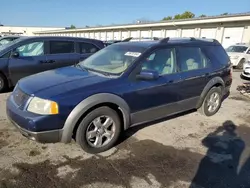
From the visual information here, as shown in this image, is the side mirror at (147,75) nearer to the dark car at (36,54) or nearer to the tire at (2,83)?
the dark car at (36,54)

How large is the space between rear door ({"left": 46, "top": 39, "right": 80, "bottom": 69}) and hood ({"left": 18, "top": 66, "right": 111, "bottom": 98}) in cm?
310

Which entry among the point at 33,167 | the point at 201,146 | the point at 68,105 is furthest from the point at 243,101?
the point at 33,167

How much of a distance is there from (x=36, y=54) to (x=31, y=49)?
8.0 inches

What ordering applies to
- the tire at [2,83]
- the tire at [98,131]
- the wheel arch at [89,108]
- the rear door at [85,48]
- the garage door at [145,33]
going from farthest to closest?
the garage door at [145,33] → the rear door at [85,48] → the tire at [2,83] → the tire at [98,131] → the wheel arch at [89,108]

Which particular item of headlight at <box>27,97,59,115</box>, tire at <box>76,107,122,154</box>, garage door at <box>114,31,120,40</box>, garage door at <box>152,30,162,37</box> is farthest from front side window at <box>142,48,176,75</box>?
garage door at <box>114,31,120,40</box>

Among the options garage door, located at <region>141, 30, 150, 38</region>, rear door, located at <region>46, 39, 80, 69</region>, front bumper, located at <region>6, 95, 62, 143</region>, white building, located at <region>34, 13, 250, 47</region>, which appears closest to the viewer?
front bumper, located at <region>6, 95, 62, 143</region>

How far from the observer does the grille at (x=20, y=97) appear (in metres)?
3.04

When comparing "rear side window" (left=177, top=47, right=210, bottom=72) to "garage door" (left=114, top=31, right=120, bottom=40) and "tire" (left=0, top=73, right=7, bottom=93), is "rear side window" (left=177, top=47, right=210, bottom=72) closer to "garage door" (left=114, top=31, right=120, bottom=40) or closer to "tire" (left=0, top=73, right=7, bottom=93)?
"tire" (left=0, top=73, right=7, bottom=93)

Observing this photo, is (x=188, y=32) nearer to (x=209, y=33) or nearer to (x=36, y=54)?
(x=209, y=33)

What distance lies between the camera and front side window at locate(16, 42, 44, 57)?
6465mm

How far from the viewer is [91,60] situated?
14.3 feet

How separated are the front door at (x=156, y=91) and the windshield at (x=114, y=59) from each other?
0.85ft

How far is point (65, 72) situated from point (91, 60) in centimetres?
69

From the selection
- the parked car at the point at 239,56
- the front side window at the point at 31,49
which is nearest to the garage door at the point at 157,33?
the parked car at the point at 239,56
